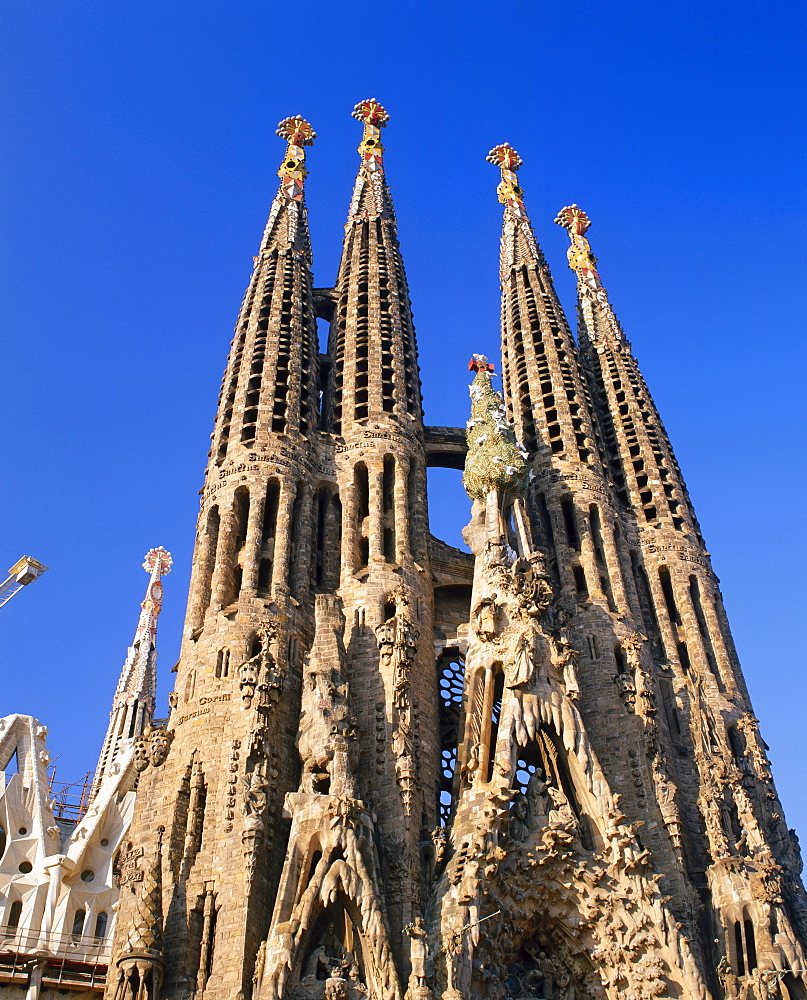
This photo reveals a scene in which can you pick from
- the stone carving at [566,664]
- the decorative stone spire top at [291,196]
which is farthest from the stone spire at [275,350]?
the stone carving at [566,664]

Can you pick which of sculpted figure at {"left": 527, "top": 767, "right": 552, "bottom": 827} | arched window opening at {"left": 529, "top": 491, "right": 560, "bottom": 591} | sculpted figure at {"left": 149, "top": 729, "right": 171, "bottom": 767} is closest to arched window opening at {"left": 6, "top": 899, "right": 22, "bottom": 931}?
sculpted figure at {"left": 149, "top": 729, "right": 171, "bottom": 767}

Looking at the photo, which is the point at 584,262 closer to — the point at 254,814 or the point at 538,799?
the point at 538,799

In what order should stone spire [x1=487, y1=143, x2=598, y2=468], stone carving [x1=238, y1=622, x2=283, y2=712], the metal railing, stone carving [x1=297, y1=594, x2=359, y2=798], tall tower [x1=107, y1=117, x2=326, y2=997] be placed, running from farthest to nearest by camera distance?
stone spire [x1=487, y1=143, x2=598, y2=468] < the metal railing < stone carving [x1=238, y1=622, x2=283, y2=712] < stone carving [x1=297, y1=594, x2=359, y2=798] < tall tower [x1=107, y1=117, x2=326, y2=997]

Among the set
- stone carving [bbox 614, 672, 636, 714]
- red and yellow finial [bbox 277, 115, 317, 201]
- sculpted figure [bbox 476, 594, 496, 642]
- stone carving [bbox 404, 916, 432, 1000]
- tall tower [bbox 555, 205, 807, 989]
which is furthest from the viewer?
red and yellow finial [bbox 277, 115, 317, 201]

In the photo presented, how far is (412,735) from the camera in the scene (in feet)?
92.1

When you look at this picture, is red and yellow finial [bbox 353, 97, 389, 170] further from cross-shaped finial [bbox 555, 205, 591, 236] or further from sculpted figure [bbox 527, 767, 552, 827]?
sculpted figure [bbox 527, 767, 552, 827]

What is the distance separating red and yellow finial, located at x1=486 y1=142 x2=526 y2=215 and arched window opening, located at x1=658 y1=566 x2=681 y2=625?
21.6 meters

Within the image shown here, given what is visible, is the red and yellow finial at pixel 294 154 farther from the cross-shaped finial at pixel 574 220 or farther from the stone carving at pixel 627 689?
the stone carving at pixel 627 689

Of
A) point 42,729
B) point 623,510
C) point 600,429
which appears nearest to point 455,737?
point 623,510

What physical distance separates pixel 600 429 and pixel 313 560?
46.9 ft

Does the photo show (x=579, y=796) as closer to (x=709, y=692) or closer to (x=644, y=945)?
(x=644, y=945)

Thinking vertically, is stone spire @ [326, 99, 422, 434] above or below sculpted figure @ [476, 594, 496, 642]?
above

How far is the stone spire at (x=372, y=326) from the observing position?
123ft

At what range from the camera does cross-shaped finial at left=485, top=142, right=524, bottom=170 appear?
5409 cm
